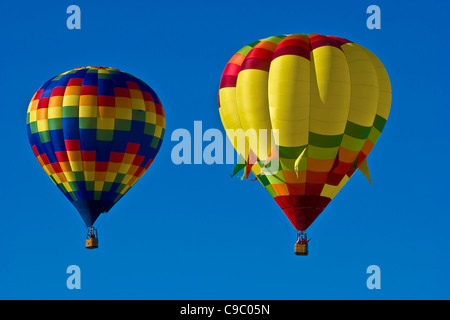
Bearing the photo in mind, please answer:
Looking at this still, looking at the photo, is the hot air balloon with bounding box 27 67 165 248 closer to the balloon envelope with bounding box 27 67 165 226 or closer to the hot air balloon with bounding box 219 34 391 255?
the balloon envelope with bounding box 27 67 165 226

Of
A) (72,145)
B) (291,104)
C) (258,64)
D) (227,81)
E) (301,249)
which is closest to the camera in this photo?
(291,104)

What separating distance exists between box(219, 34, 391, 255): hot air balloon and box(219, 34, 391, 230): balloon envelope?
0.08 feet

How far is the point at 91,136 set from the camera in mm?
38562

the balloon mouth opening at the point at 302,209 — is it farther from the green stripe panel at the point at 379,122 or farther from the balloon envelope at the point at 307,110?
the green stripe panel at the point at 379,122

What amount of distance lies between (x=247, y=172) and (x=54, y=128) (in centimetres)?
625

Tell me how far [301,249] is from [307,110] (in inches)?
136

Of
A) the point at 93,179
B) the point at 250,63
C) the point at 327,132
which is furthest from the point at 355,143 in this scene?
the point at 93,179

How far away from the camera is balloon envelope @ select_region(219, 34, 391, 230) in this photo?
113 ft

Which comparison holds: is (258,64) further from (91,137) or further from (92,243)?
(92,243)

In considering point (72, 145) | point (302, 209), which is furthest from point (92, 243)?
point (302, 209)

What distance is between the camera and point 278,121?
114ft

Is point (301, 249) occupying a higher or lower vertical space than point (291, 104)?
lower

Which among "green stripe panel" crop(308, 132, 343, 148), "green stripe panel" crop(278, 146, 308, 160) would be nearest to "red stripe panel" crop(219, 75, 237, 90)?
"green stripe panel" crop(278, 146, 308, 160)

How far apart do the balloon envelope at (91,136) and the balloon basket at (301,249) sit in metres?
6.33
